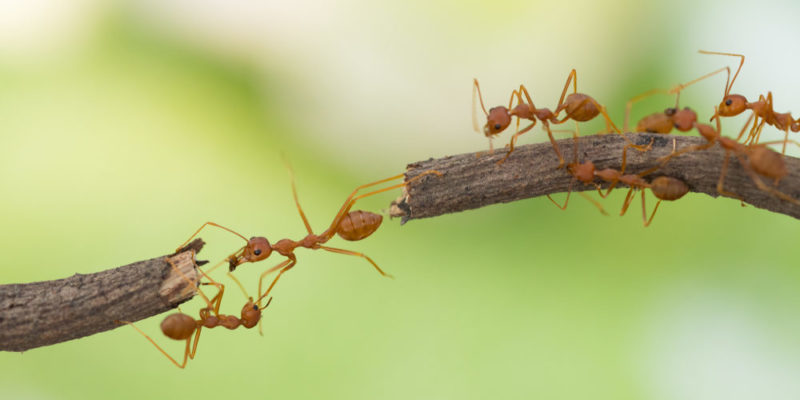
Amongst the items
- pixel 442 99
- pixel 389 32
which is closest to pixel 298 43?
pixel 389 32

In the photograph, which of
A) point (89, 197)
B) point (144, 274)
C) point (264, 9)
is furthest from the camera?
point (264, 9)

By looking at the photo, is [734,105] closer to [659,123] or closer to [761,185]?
[659,123]

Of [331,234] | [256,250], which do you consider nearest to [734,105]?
[331,234]

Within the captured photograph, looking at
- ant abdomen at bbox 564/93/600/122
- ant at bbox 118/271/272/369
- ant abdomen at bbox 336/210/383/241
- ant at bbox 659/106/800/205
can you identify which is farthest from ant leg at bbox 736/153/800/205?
ant at bbox 118/271/272/369

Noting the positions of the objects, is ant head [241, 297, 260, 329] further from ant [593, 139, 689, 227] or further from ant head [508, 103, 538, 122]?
ant [593, 139, 689, 227]

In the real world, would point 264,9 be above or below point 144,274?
above

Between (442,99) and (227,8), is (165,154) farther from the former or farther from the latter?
(442,99)
